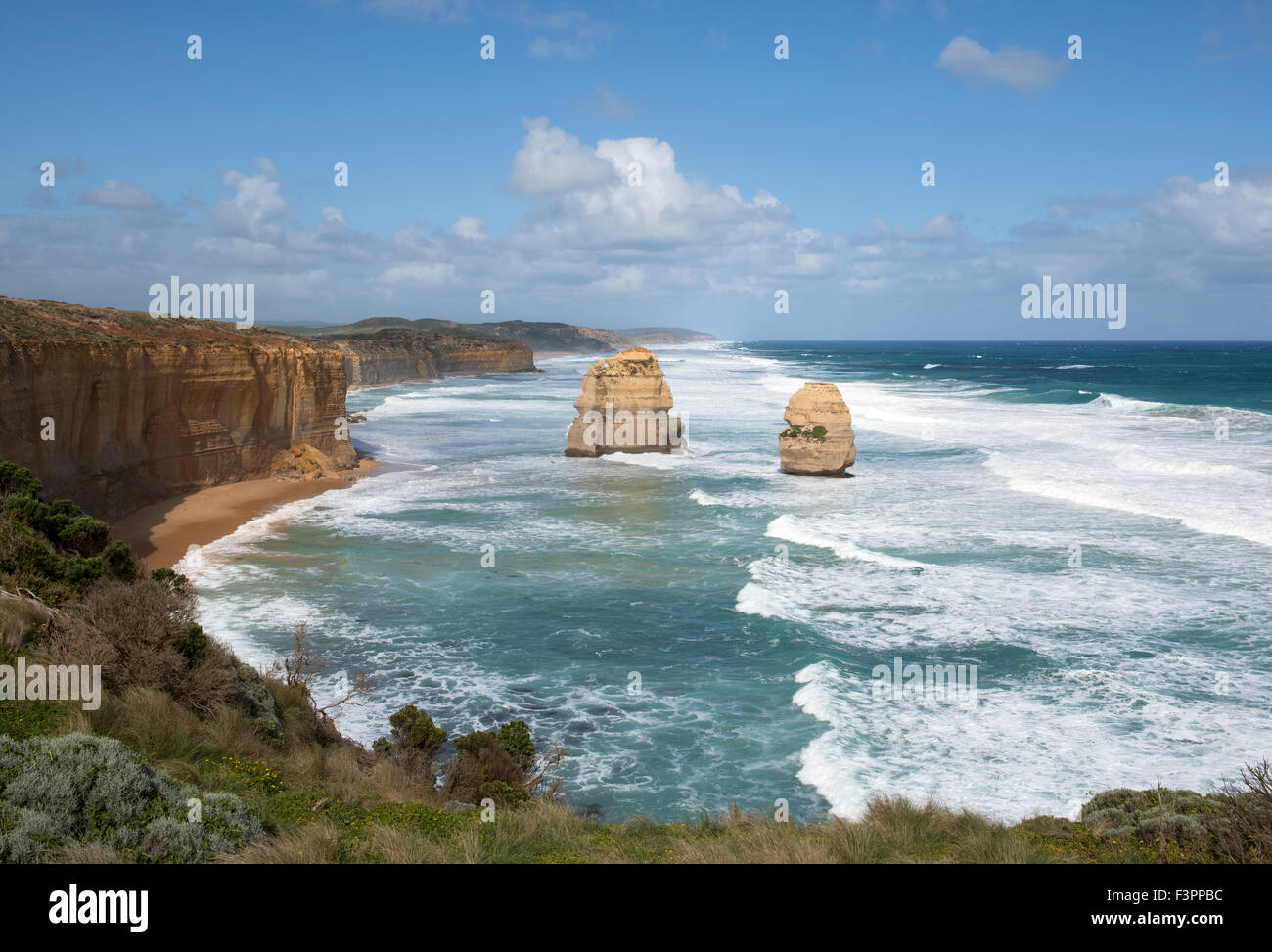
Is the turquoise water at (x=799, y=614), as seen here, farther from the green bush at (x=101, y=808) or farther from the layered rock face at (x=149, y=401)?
the green bush at (x=101, y=808)

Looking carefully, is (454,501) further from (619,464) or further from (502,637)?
(502,637)

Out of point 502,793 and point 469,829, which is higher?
point 469,829

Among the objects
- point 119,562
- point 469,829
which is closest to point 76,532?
point 119,562

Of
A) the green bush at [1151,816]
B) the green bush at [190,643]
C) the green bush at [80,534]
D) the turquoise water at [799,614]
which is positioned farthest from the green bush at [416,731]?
the green bush at [1151,816]

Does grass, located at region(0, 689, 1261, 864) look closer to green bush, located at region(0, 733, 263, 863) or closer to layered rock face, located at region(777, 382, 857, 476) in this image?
green bush, located at region(0, 733, 263, 863)

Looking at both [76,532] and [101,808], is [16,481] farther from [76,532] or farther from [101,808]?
[101,808]

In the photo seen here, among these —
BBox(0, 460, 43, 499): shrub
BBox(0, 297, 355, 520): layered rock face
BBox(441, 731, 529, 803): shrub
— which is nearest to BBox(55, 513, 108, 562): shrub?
BBox(0, 460, 43, 499): shrub
